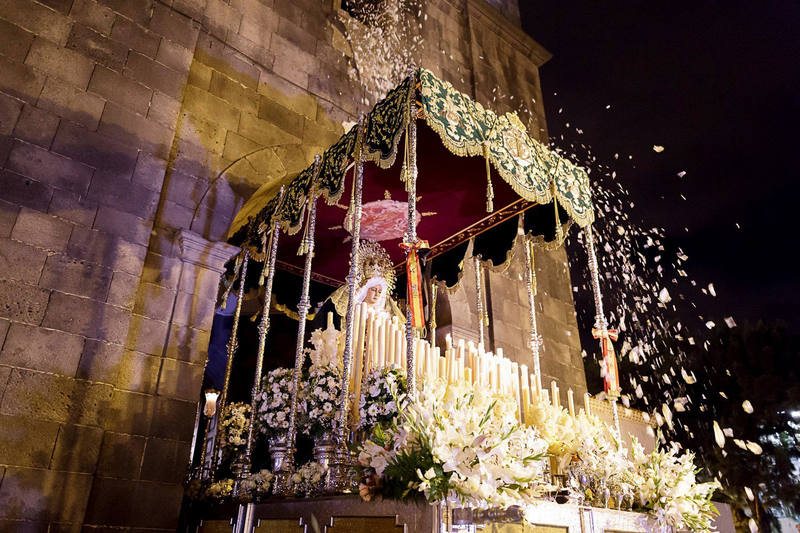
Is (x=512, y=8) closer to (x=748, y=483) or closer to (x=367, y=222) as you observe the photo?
(x=367, y=222)

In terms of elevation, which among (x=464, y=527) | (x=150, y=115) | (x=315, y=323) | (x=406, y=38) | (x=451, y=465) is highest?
(x=406, y=38)

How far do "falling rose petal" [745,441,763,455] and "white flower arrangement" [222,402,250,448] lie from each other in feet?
48.6

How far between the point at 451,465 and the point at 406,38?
7.93 m

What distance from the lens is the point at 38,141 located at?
15.4ft

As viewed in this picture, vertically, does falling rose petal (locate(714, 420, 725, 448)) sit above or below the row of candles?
above

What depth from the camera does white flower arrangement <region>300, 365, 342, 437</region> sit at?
182 inches

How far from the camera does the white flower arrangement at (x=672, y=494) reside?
3.75 metres

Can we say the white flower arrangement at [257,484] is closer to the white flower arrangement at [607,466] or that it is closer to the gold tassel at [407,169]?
the white flower arrangement at [607,466]

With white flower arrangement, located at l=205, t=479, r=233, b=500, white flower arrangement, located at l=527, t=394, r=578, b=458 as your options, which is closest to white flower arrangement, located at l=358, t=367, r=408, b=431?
white flower arrangement, located at l=527, t=394, r=578, b=458

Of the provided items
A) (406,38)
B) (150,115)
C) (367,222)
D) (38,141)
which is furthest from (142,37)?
(406,38)

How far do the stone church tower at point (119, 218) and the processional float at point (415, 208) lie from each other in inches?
25.0

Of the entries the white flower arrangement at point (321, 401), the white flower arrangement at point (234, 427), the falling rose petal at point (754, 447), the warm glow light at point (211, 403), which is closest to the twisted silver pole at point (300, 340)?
the white flower arrangement at point (321, 401)

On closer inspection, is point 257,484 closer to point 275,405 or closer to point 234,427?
point 275,405

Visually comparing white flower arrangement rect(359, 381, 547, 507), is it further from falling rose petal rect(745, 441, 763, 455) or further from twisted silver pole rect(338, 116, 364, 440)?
falling rose petal rect(745, 441, 763, 455)
